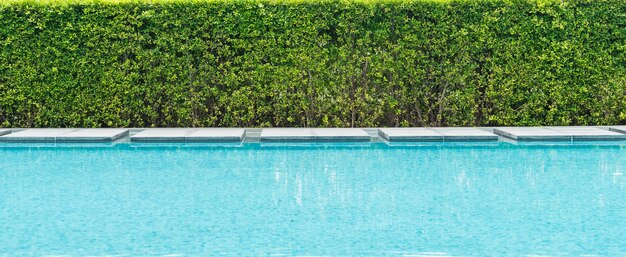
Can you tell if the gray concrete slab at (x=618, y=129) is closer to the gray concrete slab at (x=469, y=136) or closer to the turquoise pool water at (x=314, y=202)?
the turquoise pool water at (x=314, y=202)

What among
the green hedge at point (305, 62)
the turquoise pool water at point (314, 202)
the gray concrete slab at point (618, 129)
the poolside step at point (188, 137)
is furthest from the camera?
the green hedge at point (305, 62)

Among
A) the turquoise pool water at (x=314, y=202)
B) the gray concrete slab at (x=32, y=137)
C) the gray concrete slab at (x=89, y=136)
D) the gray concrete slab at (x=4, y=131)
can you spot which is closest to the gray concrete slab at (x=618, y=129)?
the turquoise pool water at (x=314, y=202)

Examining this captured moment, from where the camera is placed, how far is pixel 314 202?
7.39 metres

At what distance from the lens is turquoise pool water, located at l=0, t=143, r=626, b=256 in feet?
18.4

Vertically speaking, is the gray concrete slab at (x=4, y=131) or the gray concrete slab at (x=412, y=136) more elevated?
the gray concrete slab at (x=4, y=131)

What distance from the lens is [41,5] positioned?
15.1m

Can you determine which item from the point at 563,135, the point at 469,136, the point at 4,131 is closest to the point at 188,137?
the point at 4,131

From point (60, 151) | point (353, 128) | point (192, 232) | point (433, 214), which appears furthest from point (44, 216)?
point (353, 128)

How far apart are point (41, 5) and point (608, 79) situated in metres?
11.3

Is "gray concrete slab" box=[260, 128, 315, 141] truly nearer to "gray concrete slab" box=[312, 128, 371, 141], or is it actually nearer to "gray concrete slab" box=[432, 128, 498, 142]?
"gray concrete slab" box=[312, 128, 371, 141]

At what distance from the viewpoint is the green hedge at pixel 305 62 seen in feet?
49.8

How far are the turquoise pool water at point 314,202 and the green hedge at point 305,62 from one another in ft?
11.5

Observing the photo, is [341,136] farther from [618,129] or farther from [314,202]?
[314,202]

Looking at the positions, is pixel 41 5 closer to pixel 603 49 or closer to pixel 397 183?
pixel 397 183
